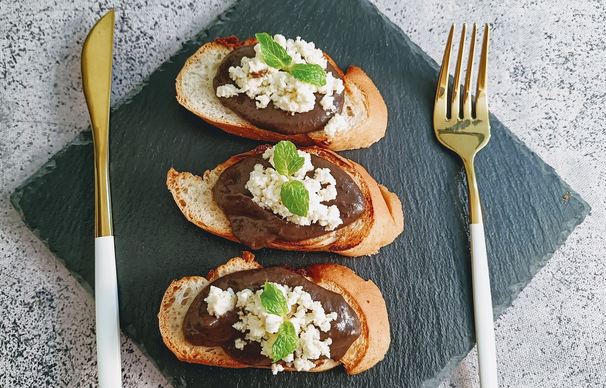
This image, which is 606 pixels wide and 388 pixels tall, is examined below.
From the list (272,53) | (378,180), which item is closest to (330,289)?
(378,180)

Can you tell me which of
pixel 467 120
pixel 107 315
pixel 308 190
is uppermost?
pixel 467 120

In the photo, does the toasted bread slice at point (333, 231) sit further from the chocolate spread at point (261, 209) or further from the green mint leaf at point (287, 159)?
the green mint leaf at point (287, 159)

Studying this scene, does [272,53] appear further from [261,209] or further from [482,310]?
[482,310]

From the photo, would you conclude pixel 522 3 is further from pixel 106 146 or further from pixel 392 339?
pixel 106 146

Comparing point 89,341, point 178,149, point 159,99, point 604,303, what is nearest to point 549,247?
point 604,303

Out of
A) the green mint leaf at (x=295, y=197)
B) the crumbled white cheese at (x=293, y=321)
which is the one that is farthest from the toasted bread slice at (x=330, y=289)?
the green mint leaf at (x=295, y=197)

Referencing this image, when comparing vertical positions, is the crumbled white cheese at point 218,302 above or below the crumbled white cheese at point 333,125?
below
